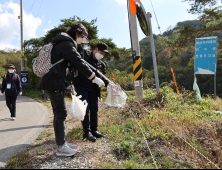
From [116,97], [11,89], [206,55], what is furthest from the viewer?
[206,55]

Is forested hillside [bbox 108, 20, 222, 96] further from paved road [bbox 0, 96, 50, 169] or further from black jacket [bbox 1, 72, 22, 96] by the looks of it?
paved road [bbox 0, 96, 50, 169]

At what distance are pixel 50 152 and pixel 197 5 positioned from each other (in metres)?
16.3

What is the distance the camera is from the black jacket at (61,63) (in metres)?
2.46

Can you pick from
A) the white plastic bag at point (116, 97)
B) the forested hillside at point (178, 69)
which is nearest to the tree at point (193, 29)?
the forested hillside at point (178, 69)

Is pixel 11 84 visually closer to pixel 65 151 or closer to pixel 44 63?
pixel 44 63

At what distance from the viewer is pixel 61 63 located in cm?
255

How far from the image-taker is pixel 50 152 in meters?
2.74

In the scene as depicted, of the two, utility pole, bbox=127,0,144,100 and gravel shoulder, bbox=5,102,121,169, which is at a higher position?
utility pole, bbox=127,0,144,100

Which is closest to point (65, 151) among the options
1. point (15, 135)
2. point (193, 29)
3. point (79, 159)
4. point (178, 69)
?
point (79, 159)

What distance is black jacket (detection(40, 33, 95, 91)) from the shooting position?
246 cm

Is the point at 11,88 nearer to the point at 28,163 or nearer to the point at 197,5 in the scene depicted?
the point at 28,163

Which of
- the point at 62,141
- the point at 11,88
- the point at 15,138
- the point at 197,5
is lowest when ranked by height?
the point at 15,138

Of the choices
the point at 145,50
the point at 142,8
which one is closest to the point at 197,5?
the point at 142,8

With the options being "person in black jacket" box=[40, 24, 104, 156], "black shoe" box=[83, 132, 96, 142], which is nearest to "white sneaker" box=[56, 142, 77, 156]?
"person in black jacket" box=[40, 24, 104, 156]
